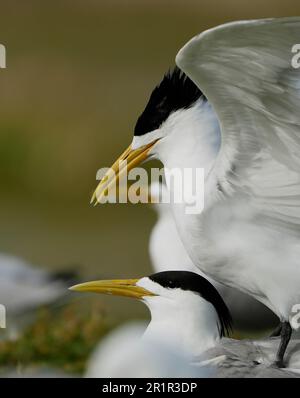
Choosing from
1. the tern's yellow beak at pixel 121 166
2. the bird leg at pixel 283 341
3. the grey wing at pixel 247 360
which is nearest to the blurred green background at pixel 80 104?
the tern's yellow beak at pixel 121 166

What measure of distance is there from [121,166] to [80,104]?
0.66ft

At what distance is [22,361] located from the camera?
234 cm

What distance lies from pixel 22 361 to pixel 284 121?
928 mm

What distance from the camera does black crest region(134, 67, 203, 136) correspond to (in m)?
2.21

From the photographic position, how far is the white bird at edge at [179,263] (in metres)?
2.29

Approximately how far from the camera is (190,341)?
218 cm

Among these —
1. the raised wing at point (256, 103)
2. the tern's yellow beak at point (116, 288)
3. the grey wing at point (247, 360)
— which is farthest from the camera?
the tern's yellow beak at point (116, 288)

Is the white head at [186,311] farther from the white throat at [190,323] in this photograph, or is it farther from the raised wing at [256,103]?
the raised wing at [256,103]

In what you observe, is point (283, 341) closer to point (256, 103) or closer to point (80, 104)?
point (256, 103)

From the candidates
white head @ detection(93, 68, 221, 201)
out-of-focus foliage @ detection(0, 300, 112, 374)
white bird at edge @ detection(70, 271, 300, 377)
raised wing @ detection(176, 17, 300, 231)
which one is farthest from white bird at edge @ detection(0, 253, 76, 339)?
raised wing @ detection(176, 17, 300, 231)

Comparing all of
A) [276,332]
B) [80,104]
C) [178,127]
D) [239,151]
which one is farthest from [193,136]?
[276,332]

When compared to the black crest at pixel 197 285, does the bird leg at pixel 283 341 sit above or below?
below

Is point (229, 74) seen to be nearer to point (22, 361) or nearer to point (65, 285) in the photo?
point (65, 285)

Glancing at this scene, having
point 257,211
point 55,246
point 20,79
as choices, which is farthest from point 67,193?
point 257,211
